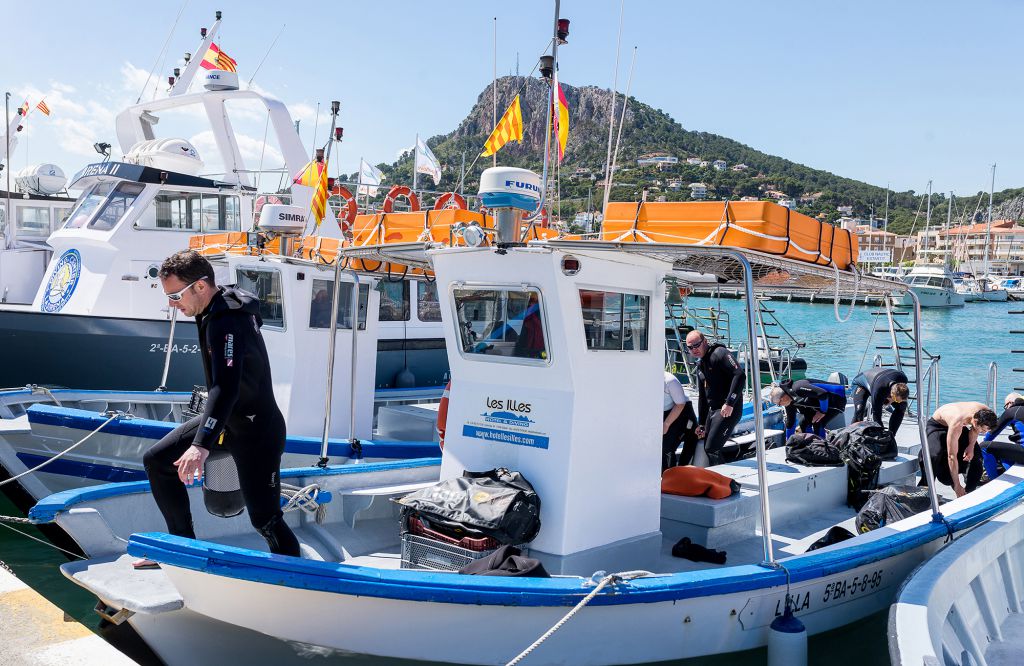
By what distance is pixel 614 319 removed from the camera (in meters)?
5.02

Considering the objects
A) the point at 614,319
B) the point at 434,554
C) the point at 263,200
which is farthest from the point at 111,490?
the point at 263,200

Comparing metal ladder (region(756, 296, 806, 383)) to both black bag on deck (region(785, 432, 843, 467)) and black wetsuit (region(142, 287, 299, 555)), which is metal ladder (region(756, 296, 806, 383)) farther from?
black wetsuit (region(142, 287, 299, 555))

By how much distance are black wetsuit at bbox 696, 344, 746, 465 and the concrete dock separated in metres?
5.53

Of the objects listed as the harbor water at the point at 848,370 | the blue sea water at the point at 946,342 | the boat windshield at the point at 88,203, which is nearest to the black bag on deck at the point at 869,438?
the harbor water at the point at 848,370

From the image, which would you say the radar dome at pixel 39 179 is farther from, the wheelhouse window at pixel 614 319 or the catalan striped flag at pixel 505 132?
the wheelhouse window at pixel 614 319

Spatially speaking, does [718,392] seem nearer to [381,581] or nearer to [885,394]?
[885,394]

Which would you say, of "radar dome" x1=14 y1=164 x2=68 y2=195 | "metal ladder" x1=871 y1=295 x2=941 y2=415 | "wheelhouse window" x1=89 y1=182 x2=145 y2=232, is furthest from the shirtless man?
"radar dome" x1=14 y1=164 x2=68 y2=195

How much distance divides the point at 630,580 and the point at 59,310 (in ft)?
39.3

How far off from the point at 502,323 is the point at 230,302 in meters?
1.64

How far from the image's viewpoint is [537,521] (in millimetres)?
4668

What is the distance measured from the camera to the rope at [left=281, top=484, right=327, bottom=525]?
221 inches

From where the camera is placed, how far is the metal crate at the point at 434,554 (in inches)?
179

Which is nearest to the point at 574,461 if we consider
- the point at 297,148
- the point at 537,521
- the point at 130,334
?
the point at 537,521

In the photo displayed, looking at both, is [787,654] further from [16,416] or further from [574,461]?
[16,416]
